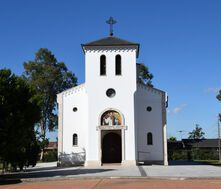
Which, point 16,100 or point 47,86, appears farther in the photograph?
point 47,86

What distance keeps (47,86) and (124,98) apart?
20.1 m

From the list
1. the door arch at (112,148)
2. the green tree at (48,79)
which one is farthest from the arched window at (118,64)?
the green tree at (48,79)

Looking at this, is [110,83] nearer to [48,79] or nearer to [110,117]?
[110,117]

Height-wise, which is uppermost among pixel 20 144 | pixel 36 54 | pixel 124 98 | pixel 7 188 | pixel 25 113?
pixel 36 54

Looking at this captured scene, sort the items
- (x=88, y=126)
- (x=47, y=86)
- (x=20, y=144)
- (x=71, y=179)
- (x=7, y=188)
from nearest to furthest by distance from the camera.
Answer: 1. (x=7, y=188)
2. (x=71, y=179)
3. (x=20, y=144)
4. (x=88, y=126)
5. (x=47, y=86)

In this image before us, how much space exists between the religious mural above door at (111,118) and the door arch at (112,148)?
255 centimetres

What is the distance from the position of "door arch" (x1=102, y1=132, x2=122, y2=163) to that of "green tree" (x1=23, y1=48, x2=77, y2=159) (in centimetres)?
1743

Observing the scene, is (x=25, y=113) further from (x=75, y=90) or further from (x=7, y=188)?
(x=75, y=90)

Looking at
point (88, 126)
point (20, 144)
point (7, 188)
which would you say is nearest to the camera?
point (7, 188)

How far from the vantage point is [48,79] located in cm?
5150

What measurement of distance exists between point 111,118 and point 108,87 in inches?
110

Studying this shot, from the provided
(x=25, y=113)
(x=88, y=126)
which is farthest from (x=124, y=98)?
(x=25, y=113)

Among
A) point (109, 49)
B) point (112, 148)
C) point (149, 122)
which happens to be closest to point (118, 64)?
point (109, 49)

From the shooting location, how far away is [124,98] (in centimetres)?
3406
